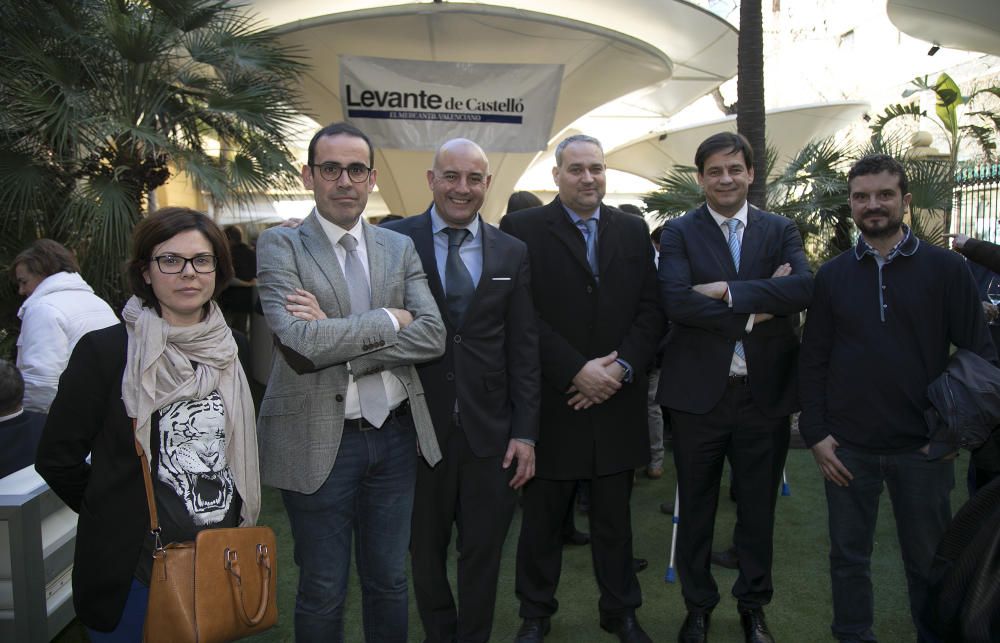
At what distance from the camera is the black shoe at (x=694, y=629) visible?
11.3 ft

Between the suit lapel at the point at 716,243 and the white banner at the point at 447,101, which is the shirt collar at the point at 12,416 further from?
the white banner at the point at 447,101

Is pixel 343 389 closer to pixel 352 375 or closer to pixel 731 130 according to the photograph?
pixel 352 375

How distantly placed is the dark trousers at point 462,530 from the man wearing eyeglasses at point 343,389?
0.87 feet

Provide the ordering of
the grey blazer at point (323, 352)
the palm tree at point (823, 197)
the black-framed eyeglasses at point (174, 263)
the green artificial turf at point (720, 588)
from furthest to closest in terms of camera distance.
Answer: the palm tree at point (823, 197), the green artificial turf at point (720, 588), the grey blazer at point (323, 352), the black-framed eyeglasses at point (174, 263)

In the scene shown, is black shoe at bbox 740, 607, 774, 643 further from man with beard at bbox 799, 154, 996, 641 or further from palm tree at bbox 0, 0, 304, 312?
palm tree at bbox 0, 0, 304, 312

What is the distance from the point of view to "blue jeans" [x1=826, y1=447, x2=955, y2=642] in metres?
2.98

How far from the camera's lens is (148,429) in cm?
218

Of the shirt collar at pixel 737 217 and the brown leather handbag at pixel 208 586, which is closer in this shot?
the brown leather handbag at pixel 208 586

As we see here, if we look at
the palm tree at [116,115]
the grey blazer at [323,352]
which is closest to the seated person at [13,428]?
the grey blazer at [323,352]

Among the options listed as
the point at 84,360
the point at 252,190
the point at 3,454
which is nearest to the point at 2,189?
the point at 252,190

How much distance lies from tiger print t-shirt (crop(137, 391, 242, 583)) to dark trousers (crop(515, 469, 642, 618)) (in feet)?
5.12

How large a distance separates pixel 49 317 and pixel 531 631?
3.35m

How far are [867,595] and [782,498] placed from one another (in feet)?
8.10

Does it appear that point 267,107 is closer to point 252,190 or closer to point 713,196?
point 252,190
